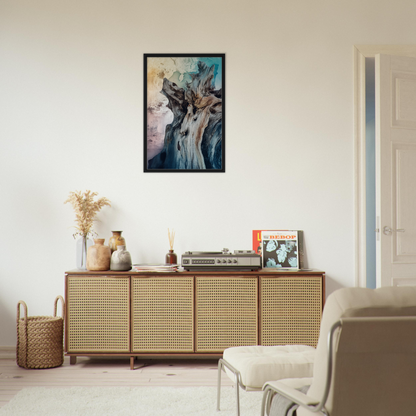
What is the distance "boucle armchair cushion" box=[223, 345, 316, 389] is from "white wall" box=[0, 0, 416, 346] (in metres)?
1.53

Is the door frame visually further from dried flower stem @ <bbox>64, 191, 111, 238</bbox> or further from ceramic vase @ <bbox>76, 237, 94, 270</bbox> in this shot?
ceramic vase @ <bbox>76, 237, 94, 270</bbox>

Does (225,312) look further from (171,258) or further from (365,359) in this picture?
(365,359)

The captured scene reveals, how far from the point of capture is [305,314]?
3.38 m

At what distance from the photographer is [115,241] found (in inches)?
141

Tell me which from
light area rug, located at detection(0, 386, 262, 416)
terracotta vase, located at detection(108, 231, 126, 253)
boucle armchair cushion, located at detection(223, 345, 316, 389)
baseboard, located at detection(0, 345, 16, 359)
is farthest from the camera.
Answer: baseboard, located at detection(0, 345, 16, 359)

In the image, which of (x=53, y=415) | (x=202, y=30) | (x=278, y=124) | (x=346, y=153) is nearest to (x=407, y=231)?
(x=346, y=153)

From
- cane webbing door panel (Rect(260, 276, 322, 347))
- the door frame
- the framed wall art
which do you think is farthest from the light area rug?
the framed wall art

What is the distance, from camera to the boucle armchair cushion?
2104 millimetres

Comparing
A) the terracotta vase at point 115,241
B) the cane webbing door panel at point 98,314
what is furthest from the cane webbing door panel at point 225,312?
the terracotta vase at point 115,241

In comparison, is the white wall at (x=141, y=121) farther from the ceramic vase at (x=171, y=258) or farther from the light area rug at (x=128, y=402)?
the light area rug at (x=128, y=402)

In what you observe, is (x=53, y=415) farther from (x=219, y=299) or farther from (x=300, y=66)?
(x=300, y=66)

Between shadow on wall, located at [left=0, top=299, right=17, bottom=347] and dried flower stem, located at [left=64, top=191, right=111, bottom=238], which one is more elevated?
dried flower stem, located at [left=64, top=191, right=111, bottom=238]

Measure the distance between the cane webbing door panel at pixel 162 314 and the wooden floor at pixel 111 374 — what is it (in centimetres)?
18

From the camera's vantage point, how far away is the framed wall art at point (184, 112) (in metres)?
3.83
